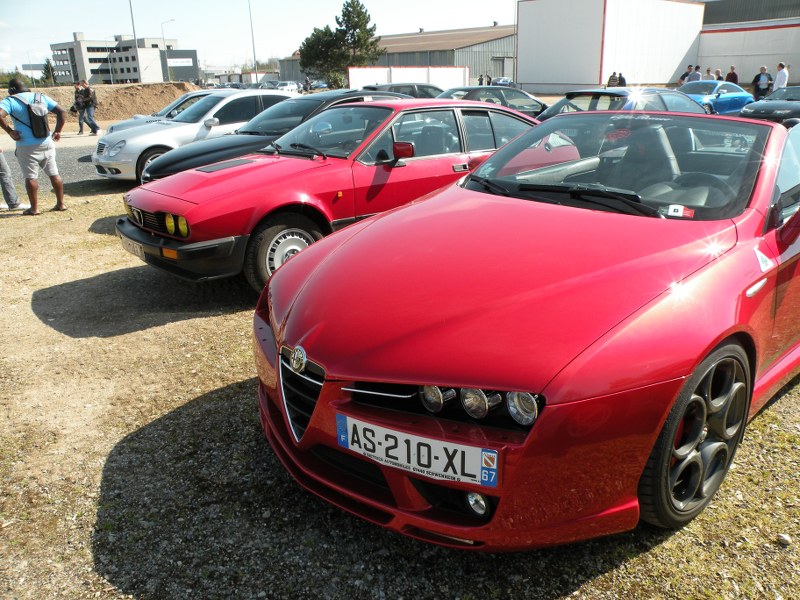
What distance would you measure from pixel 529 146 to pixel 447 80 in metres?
28.7

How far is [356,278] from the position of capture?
248cm

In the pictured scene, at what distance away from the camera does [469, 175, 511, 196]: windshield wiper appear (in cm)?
318

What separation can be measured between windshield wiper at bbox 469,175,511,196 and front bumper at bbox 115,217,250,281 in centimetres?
201

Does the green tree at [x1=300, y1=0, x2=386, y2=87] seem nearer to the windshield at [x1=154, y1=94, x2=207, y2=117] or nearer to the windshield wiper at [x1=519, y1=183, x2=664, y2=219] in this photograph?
the windshield at [x1=154, y1=94, x2=207, y2=117]

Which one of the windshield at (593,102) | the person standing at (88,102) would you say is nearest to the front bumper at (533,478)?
the windshield at (593,102)

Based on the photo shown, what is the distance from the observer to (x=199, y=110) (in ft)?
33.7

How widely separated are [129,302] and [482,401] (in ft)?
13.3

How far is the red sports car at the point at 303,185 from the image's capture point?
4617 millimetres

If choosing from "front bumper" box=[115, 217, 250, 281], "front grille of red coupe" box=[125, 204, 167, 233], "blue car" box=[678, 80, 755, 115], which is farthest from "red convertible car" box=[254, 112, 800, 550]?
"blue car" box=[678, 80, 755, 115]

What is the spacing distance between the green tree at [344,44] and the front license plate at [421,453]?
52.6m

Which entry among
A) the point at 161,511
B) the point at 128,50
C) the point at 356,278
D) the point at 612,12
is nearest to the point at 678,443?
the point at 356,278

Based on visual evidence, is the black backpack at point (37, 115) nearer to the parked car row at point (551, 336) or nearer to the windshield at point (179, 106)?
the windshield at point (179, 106)

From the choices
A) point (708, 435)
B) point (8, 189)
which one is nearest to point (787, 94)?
point (708, 435)

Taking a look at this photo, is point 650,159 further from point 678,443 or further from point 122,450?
point 122,450
